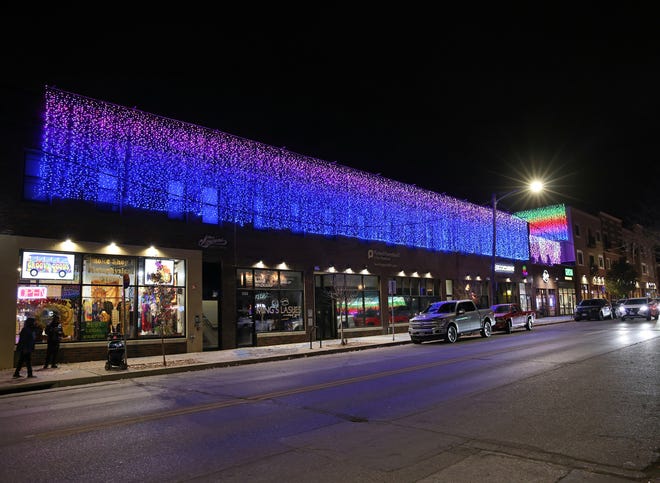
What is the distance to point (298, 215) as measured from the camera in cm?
2527

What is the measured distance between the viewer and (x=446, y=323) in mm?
22781

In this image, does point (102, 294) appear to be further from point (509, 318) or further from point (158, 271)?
point (509, 318)

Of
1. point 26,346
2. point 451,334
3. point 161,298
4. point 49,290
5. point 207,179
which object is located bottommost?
point 451,334

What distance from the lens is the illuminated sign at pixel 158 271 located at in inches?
768

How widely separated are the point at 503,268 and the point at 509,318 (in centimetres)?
1431

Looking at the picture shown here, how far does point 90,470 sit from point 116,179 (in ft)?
49.9

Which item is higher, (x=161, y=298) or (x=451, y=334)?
(x=161, y=298)

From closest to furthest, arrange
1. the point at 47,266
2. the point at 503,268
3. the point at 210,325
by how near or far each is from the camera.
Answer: the point at 47,266
the point at 210,325
the point at 503,268

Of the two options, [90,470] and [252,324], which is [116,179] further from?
[90,470]

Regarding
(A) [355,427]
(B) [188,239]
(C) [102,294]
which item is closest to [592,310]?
(B) [188,239]

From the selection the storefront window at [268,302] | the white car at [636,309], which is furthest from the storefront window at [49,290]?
the white car at [636,309]

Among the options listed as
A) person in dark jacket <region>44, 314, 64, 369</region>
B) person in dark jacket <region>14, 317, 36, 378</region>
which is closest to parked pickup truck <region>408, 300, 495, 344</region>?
person in dark jacket <region>44, 314, 64, 369</region>

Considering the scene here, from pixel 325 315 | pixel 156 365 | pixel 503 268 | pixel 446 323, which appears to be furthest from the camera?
pixel 503 268

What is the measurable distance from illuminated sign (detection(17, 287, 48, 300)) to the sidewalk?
2373 mm
